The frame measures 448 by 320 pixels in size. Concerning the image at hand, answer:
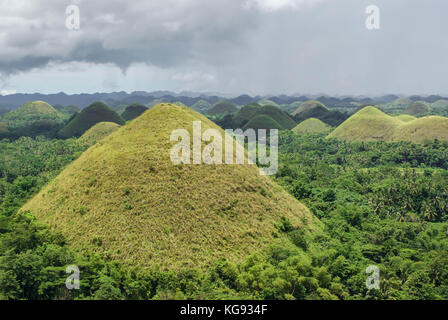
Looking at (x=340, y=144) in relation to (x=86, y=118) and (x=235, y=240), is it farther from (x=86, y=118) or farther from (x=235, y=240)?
(x=86, y=118)

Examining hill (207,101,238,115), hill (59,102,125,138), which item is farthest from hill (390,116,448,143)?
hill (207,101,238,115)

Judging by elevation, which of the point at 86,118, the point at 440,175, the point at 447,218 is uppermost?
the point at 86,118

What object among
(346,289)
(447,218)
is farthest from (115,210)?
(447,218)

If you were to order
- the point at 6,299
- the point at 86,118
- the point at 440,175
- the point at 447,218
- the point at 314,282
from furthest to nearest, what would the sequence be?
the point at 86,118
the point at 440,175
the point at 447,218
the point at 314,282
the point at 6,299

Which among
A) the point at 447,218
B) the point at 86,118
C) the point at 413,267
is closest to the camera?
the point at 413,267

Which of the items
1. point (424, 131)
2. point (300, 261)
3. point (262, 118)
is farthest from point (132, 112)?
point (300, 261)

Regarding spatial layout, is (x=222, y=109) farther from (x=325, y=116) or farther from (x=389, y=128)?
(x=389, y=128)
